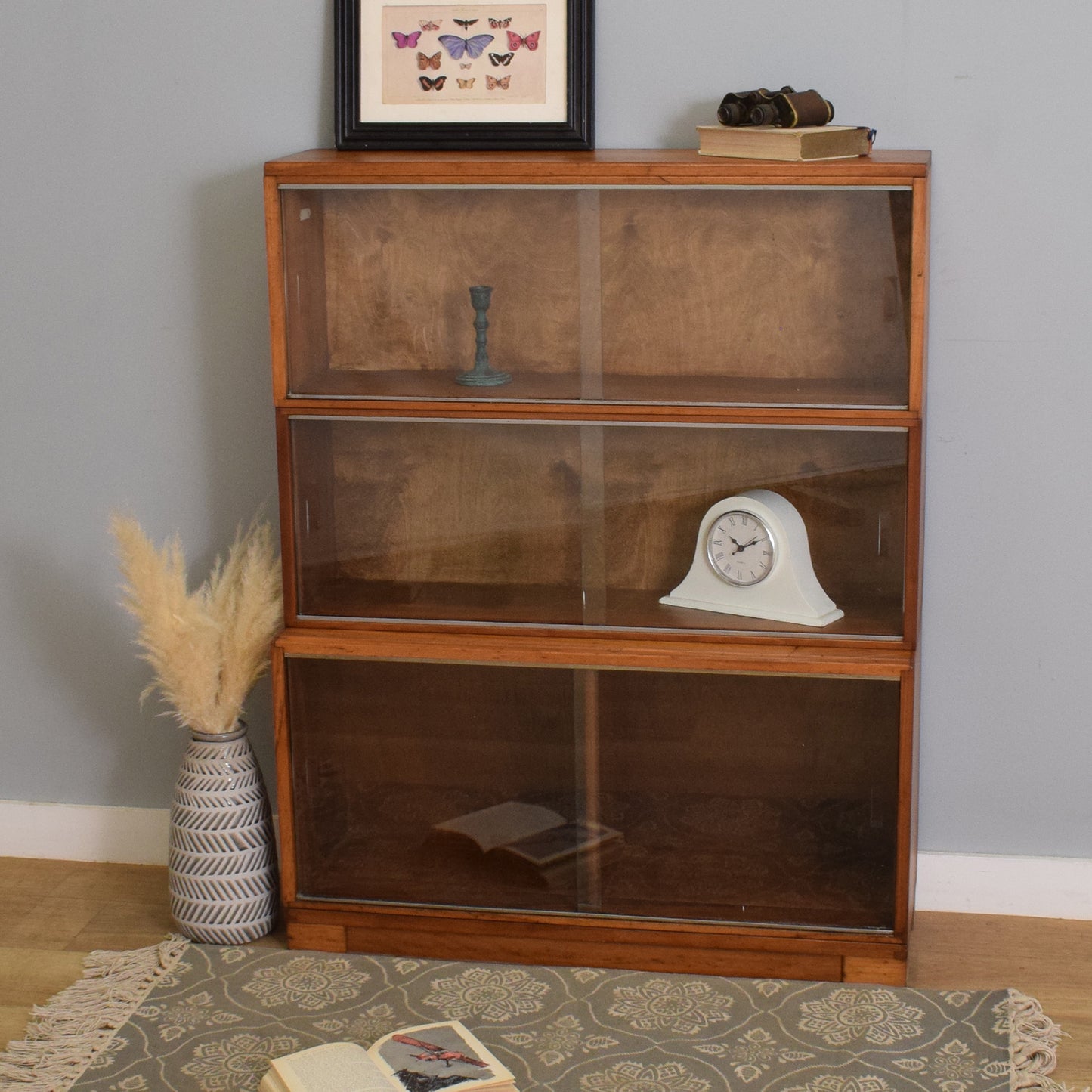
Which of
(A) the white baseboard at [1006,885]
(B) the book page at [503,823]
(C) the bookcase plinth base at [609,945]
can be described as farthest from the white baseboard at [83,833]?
(A) the white baseboard at [1006,885]

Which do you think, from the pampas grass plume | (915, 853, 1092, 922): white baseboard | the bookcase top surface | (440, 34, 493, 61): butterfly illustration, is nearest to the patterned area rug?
(915, 853, 1092, 922): white baseboard

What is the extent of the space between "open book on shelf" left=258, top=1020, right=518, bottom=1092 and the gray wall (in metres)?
0.79

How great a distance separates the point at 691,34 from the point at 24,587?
153 centimetres

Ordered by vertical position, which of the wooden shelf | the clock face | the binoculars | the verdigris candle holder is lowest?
the clock face

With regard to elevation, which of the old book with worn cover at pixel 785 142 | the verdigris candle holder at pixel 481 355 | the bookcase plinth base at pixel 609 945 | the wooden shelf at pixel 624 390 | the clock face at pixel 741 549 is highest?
the old book with worn cover at pixel 785 142

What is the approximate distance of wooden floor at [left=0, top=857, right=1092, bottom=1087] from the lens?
226 cm

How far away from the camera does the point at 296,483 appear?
2297 millimetres

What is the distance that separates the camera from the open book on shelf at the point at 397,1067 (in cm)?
190

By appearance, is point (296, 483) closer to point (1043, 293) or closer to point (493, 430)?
point (493, 430)

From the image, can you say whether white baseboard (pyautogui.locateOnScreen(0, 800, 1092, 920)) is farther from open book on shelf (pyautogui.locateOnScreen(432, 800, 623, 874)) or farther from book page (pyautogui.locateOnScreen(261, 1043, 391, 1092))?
book page (pyautogui.locateOnScreen(261, 1043, 391, 1092))

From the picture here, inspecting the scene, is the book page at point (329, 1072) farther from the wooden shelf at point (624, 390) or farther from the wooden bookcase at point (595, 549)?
the wooden shelf at point (624, 390)

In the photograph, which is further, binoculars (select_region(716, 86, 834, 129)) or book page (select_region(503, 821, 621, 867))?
book page (select_region(503, 821, 621, 867))

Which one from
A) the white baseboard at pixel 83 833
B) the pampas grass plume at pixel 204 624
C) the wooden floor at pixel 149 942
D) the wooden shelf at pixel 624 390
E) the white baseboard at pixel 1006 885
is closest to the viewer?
the wooden shelf at pixel 624 390

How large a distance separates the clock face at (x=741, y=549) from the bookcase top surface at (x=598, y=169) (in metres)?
0.51
